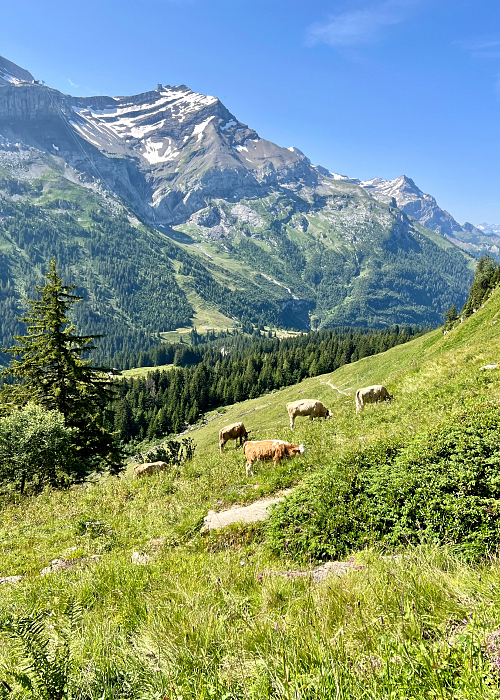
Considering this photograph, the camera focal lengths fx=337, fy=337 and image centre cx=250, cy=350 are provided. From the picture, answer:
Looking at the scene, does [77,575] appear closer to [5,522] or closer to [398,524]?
[398,524]

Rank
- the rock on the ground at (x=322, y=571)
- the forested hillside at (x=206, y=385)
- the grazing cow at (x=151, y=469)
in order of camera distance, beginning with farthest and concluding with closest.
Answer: the forested hillside at (x=206, y=385)
the grazing cow at (x=151, y=469)
the rock on the ground at (x=322, y=571)

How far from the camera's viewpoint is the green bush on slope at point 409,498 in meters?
5.66

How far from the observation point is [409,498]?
634 cm

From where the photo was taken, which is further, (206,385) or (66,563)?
(206,385)

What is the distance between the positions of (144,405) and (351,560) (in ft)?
452

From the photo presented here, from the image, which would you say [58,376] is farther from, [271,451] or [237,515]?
[237,515]

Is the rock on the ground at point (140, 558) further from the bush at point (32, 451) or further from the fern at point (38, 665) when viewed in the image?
the bush at point (32, 451)

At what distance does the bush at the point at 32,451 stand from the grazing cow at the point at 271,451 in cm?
1175

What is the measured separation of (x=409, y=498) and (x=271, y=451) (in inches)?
290

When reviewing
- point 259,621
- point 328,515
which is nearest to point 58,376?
point 328,515

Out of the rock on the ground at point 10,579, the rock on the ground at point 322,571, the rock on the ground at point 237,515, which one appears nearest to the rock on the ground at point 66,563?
the rock on the ground at point 10,579

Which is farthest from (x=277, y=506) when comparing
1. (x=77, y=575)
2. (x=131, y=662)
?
(x=131, y=662)

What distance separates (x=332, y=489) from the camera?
7.30m

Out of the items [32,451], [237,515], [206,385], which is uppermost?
[237,515]
